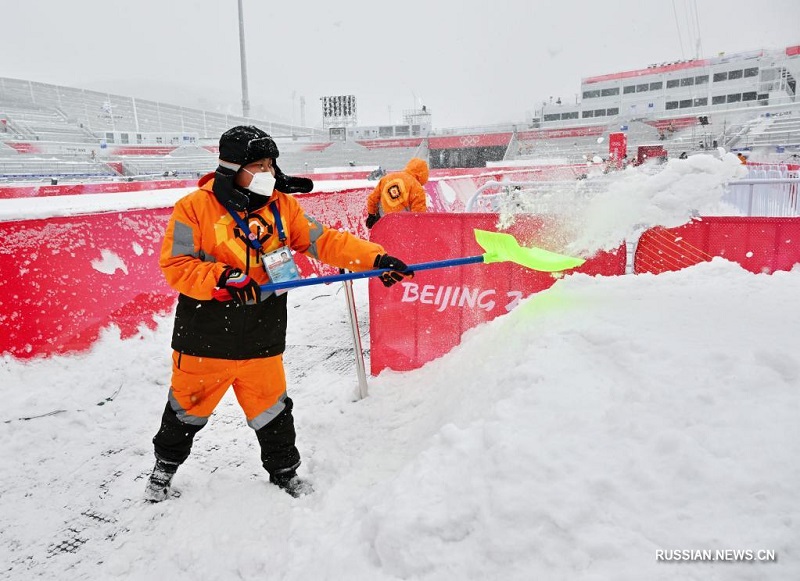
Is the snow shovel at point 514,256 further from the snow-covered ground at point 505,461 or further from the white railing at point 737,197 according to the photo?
the white railing at point 737,197

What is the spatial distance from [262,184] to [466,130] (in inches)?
1541

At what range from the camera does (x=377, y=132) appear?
42.6 metres

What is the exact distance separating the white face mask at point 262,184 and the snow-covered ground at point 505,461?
1.29 metres

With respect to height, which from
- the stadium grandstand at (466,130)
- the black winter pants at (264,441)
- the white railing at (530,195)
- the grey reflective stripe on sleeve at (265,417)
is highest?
the stadium grandstand at (466,130)

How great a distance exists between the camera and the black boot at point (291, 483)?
2.54 m

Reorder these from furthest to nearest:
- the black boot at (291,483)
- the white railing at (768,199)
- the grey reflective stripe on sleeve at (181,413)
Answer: the white railing at (768,199) → the black boot at (291,483) → the grey reflective stripe on sleeve at (181,413)

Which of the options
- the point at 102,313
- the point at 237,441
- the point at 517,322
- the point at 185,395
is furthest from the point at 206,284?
the point at 102,313

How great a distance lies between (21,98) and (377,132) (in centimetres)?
2397

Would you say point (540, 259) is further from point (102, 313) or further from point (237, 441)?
point (102, 313)

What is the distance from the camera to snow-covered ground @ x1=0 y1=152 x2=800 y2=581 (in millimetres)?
1461

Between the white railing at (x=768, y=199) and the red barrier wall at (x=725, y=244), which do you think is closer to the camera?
the red barrier wall at (x=725, y=244)

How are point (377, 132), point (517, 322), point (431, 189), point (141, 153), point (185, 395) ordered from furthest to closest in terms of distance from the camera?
point (377, 132)
point (141, 153)
point (431, 189)
point (517, 322)
point (185, 395)

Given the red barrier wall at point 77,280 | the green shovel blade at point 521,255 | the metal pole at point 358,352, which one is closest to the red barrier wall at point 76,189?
the red barrier wall at point 77,280

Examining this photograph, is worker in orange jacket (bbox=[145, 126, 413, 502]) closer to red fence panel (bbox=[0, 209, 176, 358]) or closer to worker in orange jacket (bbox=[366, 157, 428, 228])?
red fence panel (bbox=[0, 209, 176, 358])
